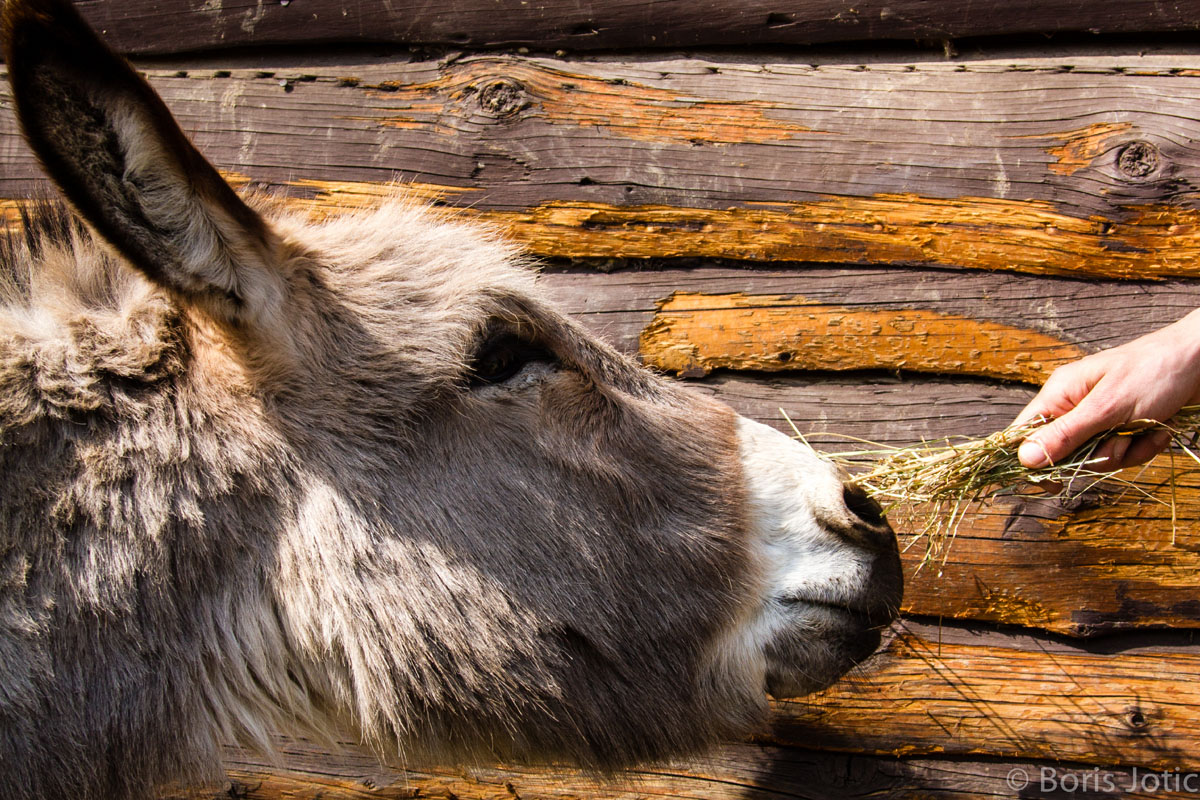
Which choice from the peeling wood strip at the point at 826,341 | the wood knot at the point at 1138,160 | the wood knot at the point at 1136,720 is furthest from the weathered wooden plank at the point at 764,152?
the wood knot at the point at 1136,720

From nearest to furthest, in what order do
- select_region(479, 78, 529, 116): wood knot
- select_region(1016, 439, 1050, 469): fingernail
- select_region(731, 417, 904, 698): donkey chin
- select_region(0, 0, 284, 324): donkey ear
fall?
select_region(0, 0, 284, 324): donkey ear, select_region(731, 417, 904, 698): donkey chin, select_region(1016, 439, 1050, 469): fingernail, select_region(479, 78, 529, 116): wood knot

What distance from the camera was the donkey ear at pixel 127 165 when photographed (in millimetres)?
1212

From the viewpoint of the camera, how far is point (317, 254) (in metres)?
1.71

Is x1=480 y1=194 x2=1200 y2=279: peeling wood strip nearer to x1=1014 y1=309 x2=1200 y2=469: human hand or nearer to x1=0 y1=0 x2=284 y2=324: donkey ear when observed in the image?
x1=1014 y1=309 x2=1200 y2=469: human hand

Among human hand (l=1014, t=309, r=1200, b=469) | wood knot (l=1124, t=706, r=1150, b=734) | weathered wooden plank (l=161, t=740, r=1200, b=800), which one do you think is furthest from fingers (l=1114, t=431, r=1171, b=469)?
weathered wooden plank (l=161, t=740, r=1200, b=800)

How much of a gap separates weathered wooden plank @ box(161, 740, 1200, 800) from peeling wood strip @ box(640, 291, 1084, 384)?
3.49 ft

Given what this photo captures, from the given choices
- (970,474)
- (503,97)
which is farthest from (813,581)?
(503,97)

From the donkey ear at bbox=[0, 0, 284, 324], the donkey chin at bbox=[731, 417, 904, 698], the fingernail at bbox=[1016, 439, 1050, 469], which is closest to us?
the donkey ear at bbox=[0, 0, 284, 324]

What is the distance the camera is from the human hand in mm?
1707

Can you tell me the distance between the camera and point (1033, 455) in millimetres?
1818

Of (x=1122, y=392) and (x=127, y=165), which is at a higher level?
(x=127, y=165)

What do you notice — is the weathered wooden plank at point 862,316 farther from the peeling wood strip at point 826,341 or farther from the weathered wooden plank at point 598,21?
the weathered wooden plank at point 598,21

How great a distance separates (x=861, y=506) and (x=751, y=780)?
3.24ft

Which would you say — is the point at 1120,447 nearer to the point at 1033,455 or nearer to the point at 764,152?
the point at 1033,455
